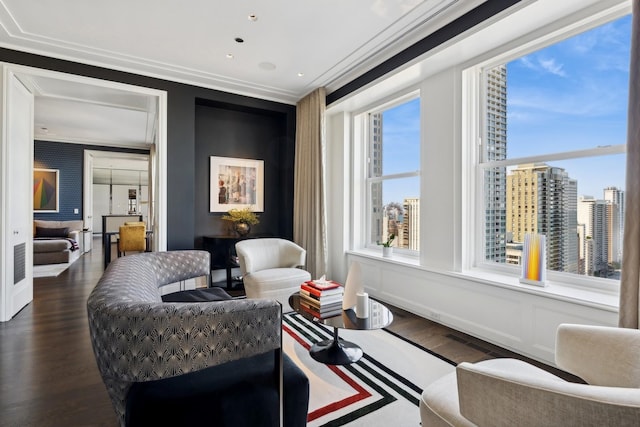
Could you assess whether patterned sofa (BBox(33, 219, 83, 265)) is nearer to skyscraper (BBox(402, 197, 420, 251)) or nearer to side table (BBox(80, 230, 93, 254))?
side table (BBox(80, 230, 93, 254))

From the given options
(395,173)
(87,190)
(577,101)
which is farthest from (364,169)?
(87,190)

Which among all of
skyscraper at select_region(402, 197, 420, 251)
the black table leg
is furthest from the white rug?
skyscraper at select_region(402, 197, 420, 251)

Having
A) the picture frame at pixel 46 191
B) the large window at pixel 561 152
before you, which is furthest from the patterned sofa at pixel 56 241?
the large window at pixel 561 152

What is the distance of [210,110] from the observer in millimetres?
4707

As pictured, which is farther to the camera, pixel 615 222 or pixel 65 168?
pixel 65 168

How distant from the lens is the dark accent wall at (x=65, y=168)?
765 centimetres

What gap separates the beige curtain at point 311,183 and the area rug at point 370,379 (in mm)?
1733

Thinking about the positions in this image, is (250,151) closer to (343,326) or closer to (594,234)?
(343,326)

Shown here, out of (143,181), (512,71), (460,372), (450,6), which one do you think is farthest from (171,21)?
(143,181)

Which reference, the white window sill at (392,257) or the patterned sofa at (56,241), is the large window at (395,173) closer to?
the white window sill at (392,257)

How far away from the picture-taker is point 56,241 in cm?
631

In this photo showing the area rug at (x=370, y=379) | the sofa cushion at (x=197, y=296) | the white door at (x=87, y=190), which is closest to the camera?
the area rug at (x=370, y=379)

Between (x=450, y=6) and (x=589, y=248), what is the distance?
2169 mm

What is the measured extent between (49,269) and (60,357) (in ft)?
14.7
